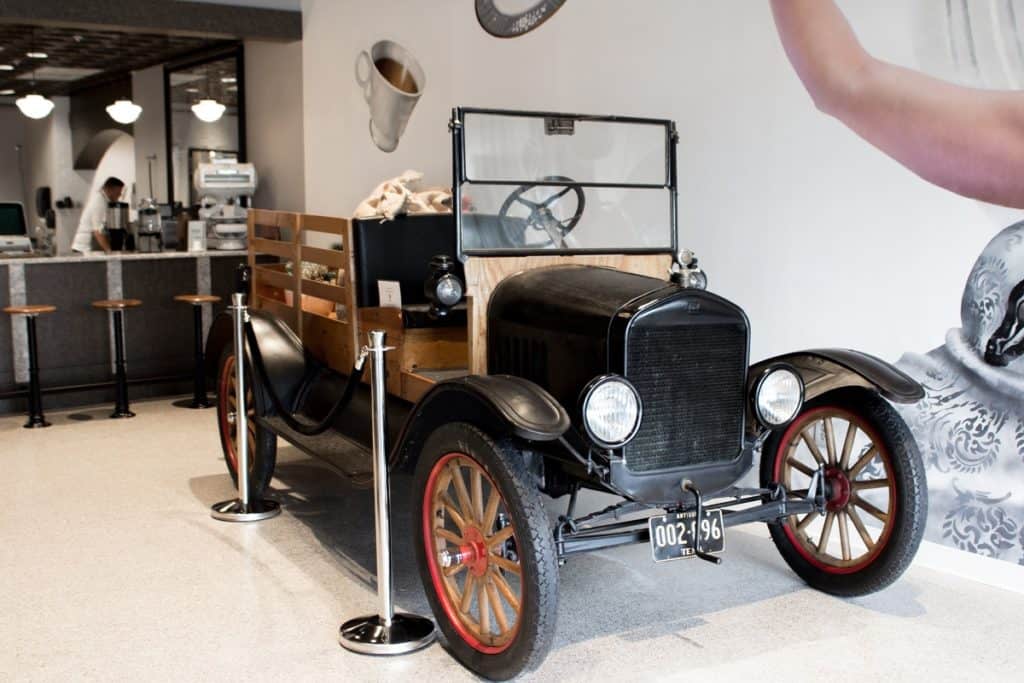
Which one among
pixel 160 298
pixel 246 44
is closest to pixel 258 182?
pixel 246 44

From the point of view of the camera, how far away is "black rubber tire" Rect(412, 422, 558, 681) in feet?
9.31

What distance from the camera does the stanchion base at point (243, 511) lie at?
4609 mm

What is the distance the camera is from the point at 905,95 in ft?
12.9

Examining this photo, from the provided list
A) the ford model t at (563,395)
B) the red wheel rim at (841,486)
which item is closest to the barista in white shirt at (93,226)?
the ford model t at (563,395)

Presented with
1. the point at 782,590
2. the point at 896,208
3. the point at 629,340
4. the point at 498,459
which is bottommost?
the point at 782,590

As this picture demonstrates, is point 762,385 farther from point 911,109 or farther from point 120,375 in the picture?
point 120,375

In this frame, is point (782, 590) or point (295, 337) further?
point (295, 337)

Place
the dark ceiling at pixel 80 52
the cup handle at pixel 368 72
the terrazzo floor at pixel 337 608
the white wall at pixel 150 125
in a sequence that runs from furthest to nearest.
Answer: the white wall at pixel 150 125
the dark ceiling at pixel 80 52
the cup handle at pixel 368 72
the terrazzo floor at pixel 337 608

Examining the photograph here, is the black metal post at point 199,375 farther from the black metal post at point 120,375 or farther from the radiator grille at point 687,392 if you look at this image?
the radiator grille at point 687,392

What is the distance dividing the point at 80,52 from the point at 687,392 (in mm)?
9821

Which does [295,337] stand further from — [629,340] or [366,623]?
[629,340]

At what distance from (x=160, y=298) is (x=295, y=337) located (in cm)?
327

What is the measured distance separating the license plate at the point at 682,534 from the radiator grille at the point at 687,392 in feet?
0.75

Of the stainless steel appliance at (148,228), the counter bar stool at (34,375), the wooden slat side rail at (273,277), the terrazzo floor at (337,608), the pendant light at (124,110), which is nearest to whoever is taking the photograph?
the terrazzo floor at (337,608)
